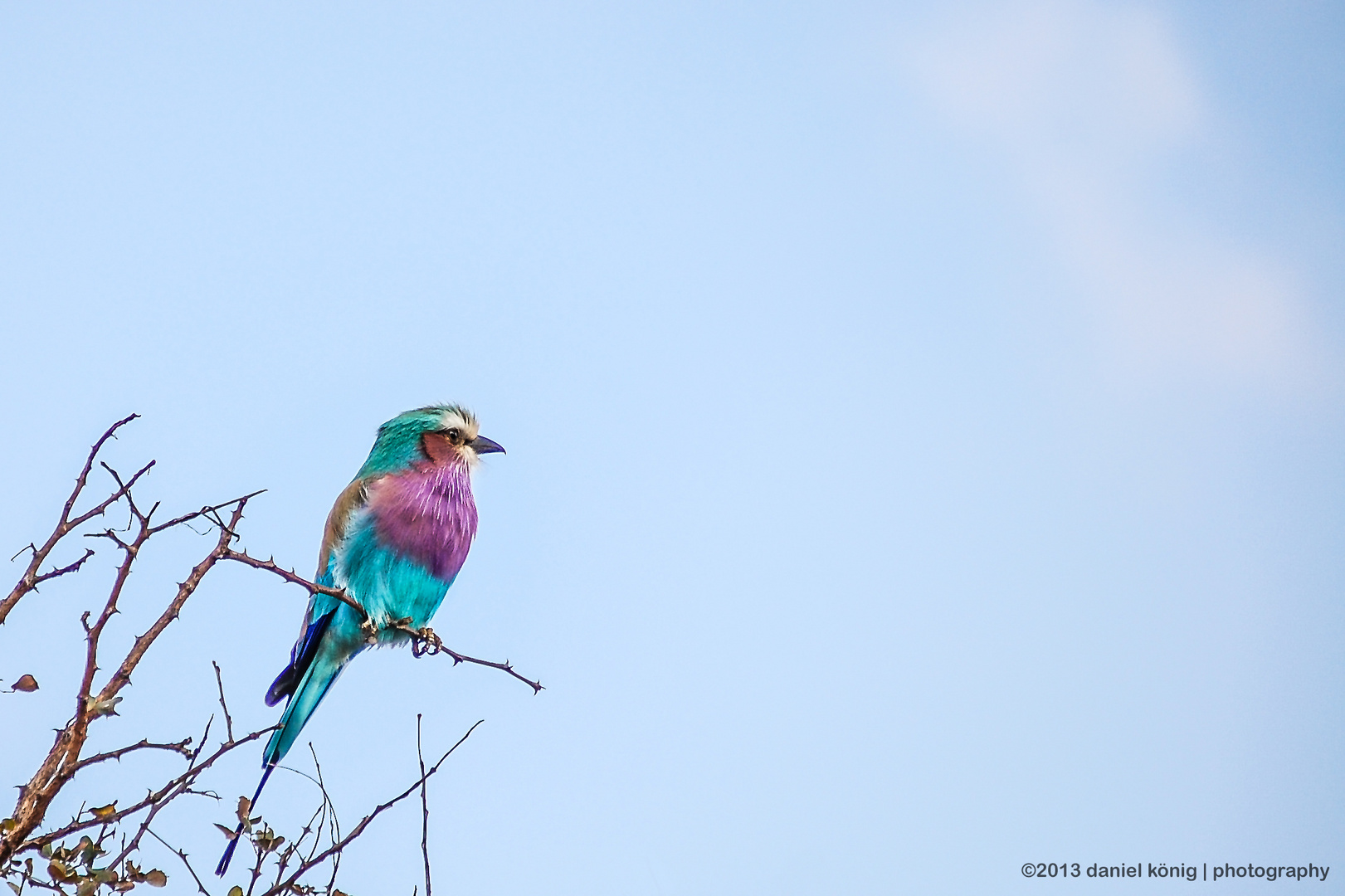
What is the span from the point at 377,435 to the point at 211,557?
9.25 feet

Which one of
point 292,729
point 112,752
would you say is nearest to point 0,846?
point 112,752

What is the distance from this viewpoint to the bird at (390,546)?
176 inches

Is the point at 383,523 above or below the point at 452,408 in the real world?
below

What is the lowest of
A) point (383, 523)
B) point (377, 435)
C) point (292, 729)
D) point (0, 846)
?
point (0, 846)

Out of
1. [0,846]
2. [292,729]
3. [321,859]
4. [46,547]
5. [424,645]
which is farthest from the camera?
[424,645]

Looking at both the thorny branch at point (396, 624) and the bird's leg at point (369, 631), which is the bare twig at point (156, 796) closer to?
the thorny branch at point (396, 624)

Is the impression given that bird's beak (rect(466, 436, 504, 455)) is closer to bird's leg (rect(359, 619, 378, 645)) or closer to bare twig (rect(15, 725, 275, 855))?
bird's leg (rect(359, 619, 378, 645))

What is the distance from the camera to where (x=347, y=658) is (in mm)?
4555

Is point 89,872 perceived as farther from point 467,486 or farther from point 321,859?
point 467,486

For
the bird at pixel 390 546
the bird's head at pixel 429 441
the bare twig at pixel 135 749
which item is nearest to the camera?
the bare twig at pixel 135 749

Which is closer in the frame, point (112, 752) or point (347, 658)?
point (112, 752)

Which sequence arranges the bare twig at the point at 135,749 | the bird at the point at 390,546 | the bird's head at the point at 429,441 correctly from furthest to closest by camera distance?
the bird's head at the point at 429,441 → the bird at the point at 390,546 → the bare twig at the point at 135,749

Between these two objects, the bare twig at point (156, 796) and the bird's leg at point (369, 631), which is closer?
the bare twig at point (156, 796)

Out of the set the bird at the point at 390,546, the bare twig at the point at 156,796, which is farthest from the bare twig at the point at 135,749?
the bird at the point at 390,546
